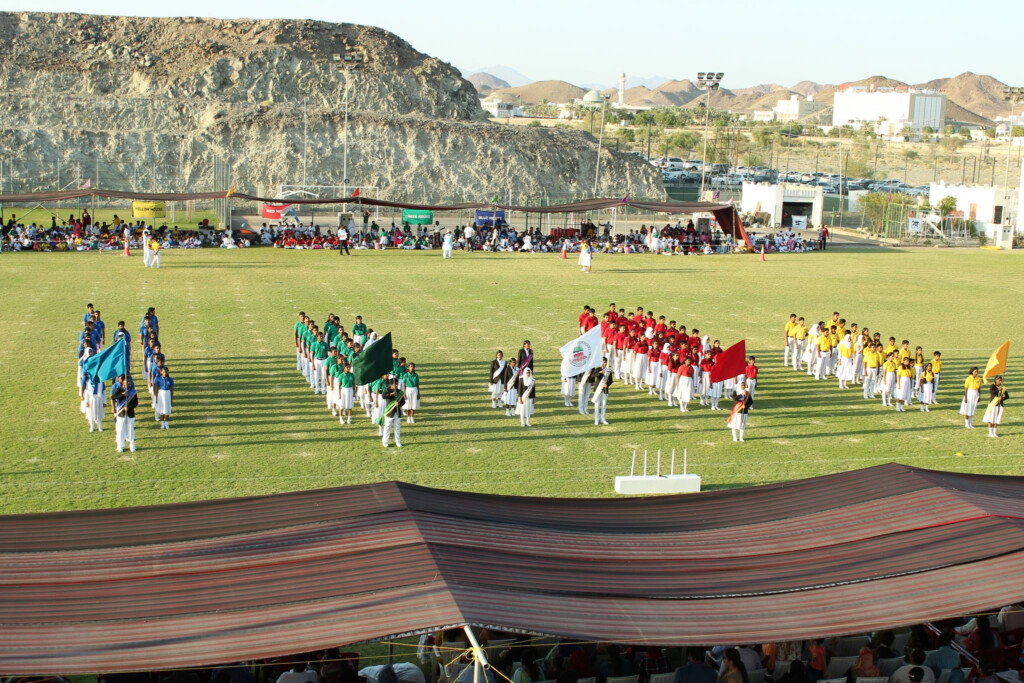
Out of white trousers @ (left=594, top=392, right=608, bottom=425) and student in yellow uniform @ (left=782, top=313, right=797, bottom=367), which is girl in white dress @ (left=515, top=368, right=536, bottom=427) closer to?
white trousers @ (left=594, top=392, right=608, bottom=425)

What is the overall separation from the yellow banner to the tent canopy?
98 cm

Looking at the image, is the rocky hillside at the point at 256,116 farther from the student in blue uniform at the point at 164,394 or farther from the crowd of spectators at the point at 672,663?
the crowd of spectators at the point at 672,663

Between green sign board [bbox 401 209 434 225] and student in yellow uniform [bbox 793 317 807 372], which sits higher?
green sign board [bbox 401 209 434 225]

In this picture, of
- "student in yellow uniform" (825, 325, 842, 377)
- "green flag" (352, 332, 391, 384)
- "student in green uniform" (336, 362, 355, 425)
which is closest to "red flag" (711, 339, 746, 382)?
"student in yellow uniform" (825, 325, 842, 377)

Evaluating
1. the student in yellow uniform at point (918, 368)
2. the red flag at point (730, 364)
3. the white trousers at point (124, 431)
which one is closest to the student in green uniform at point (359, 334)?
the white trousers at point (124, 431)

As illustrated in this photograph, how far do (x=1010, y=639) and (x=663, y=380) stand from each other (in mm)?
10113

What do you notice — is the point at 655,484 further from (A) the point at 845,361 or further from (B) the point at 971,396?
(A) the point at 845,361

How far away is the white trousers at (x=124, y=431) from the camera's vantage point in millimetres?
14562

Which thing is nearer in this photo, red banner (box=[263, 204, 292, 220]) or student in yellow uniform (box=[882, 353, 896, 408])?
student in yellow uniform (box=[882, 353, 896, 408])

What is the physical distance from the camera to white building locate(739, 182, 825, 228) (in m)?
55.9

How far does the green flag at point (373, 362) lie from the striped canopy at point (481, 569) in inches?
229

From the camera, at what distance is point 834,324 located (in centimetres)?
2112

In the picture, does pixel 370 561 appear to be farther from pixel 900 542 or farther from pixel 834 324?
pixel 834 324

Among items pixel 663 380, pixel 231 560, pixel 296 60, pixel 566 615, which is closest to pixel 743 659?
pixel 566 615
